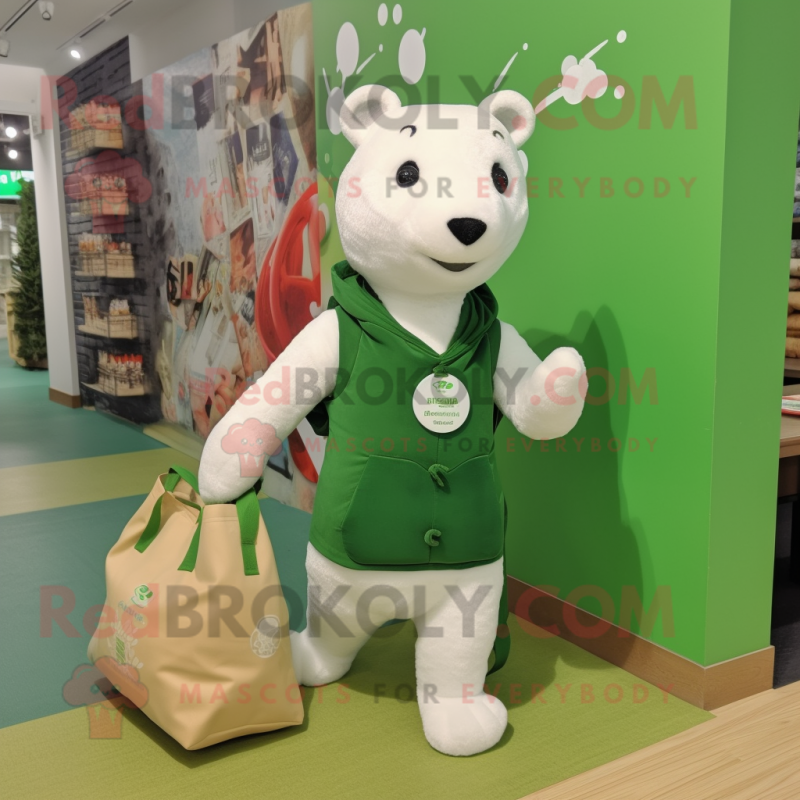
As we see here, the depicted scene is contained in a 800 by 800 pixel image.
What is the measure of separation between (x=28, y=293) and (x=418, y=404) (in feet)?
29.3

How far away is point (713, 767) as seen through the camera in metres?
1.76

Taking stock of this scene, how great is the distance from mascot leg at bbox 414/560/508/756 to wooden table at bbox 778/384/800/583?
0.89 m

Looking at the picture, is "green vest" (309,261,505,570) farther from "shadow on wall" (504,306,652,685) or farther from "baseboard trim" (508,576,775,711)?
"baseboard trim" (508,576,775,711)

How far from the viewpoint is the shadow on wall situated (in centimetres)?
220

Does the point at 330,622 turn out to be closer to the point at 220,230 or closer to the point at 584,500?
the point at 584,500

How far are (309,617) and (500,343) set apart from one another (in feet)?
2.67

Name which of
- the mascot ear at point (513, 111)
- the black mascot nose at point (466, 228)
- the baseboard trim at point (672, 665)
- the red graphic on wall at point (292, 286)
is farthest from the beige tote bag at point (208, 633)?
the red graphic on wall at point (292, 286)

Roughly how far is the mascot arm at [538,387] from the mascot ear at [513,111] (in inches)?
17.6

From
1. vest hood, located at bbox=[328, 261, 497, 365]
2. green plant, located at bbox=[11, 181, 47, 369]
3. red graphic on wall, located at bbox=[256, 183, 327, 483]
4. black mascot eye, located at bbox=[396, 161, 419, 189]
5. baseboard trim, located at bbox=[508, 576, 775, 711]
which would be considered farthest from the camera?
green plant, located at bbox=[11, 181, 47, 369]

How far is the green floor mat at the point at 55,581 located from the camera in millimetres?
2162

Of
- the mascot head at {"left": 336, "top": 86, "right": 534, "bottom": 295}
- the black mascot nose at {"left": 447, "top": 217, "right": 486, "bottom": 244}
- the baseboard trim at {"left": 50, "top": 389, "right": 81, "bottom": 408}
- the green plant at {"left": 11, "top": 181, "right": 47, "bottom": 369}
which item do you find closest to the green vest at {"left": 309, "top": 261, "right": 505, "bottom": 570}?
the mascot head at {"left": 336, "top": 86, "right": 534, "bottom": 295}

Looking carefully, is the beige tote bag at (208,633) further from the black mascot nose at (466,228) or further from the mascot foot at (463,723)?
the black mascot nose at (466,228)

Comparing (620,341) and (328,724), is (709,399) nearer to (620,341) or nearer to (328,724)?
(620,341)

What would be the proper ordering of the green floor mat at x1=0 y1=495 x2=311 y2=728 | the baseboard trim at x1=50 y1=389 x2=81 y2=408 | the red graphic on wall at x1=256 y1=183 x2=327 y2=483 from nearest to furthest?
the green floor mat at x1=0 y1=495 x2=311 y2=728, the red graphic on wall at x1=256 y1=183 x2=327 y2=483, the baseboard trim at x1=50 y1=389 x2=81 y2=408
